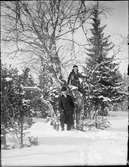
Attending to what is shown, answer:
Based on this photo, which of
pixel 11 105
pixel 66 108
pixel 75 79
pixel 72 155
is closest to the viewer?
pixel 72 155

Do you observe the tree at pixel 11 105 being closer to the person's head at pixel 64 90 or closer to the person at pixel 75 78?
the person's head at pixel 64 90

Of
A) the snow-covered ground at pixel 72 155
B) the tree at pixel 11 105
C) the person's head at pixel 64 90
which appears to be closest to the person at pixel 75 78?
the person's head at pixel 64 90

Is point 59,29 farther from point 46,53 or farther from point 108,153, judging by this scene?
point 108,153

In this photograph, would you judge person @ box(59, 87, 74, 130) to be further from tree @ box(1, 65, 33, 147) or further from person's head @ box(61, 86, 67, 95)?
tree @ box(1, 65, 33, 147)

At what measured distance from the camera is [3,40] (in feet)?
46.3

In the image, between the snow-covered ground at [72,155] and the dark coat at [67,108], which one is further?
the dark coat at [67,108]

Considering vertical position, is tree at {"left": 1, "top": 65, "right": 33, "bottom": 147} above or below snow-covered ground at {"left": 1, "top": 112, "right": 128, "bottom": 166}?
above

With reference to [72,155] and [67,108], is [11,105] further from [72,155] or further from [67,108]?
[72,155]

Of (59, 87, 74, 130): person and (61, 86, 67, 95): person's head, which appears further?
(61, 86, 67, 95): person's head

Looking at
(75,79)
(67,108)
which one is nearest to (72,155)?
(67,108)

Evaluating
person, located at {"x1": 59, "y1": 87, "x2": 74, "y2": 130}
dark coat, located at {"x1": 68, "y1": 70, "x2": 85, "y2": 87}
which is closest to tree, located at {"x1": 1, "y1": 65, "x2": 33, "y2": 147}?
person, located at {"x1": 59, "y1": 87, "x2": 74, "y2": 130}

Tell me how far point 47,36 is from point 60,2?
1.68 meters

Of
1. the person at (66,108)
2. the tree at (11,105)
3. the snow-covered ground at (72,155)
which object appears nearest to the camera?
the snow-covered ground at (72,155)

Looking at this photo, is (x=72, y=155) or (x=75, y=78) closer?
(x=72, y=155)
